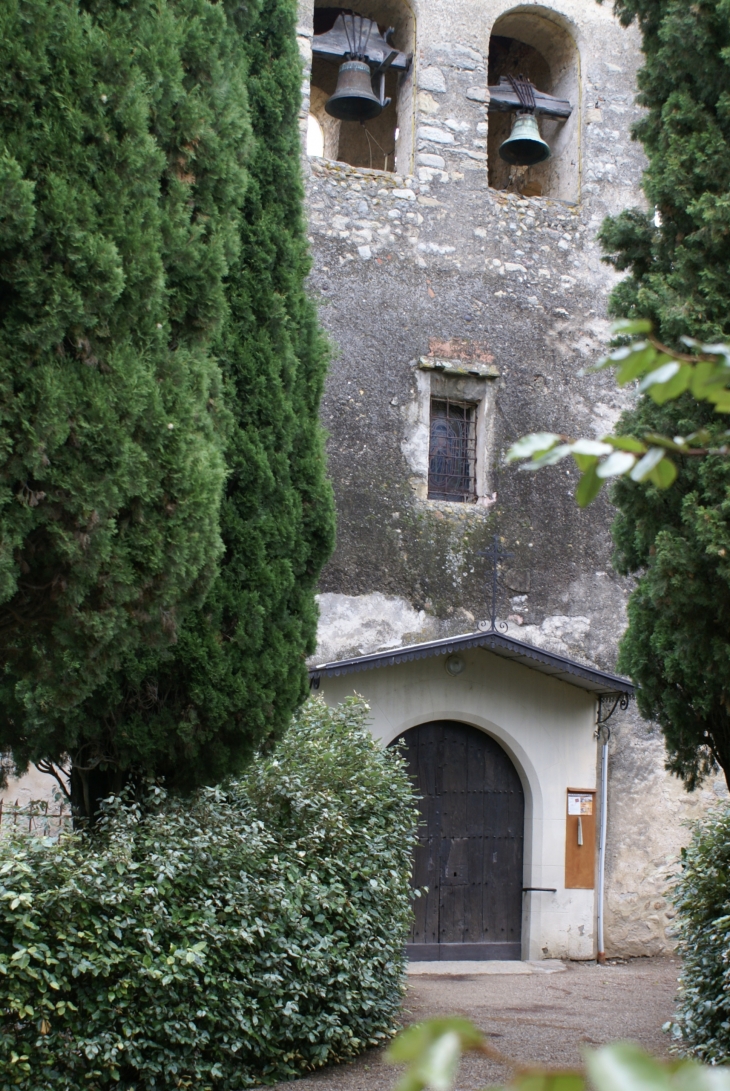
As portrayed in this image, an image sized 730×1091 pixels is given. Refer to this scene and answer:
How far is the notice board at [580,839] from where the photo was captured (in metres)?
8.89

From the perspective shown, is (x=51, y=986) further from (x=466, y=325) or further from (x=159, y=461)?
(x=466, y=325)

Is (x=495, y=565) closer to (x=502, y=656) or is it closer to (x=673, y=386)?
(x=502, y=656)

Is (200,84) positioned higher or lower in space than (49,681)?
higher

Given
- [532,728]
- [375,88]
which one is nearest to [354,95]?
[375,88]

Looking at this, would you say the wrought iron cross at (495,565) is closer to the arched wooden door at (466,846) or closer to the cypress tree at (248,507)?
the arched wooden door at (466,846)

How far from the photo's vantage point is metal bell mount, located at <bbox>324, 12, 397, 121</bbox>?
9.12 metres

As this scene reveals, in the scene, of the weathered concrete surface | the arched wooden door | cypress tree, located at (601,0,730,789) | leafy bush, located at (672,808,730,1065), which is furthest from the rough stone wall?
leafy bush, located at (672,808,730,1065)

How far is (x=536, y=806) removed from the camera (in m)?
8.99

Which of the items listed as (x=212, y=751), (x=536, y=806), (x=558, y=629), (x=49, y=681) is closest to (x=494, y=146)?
(x=558, y=629)

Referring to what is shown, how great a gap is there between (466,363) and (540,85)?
363cm

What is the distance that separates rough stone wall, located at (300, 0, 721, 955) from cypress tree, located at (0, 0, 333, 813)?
260 cm

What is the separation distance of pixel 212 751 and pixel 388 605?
3454 millimetres

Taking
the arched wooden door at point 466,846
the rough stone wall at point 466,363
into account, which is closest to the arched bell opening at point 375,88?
the rough stone wall at point 466,363

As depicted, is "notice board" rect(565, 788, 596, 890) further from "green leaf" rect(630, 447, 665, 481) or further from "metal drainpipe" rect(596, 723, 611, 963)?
"green leaf" rect(630, 447, 665, 481)
